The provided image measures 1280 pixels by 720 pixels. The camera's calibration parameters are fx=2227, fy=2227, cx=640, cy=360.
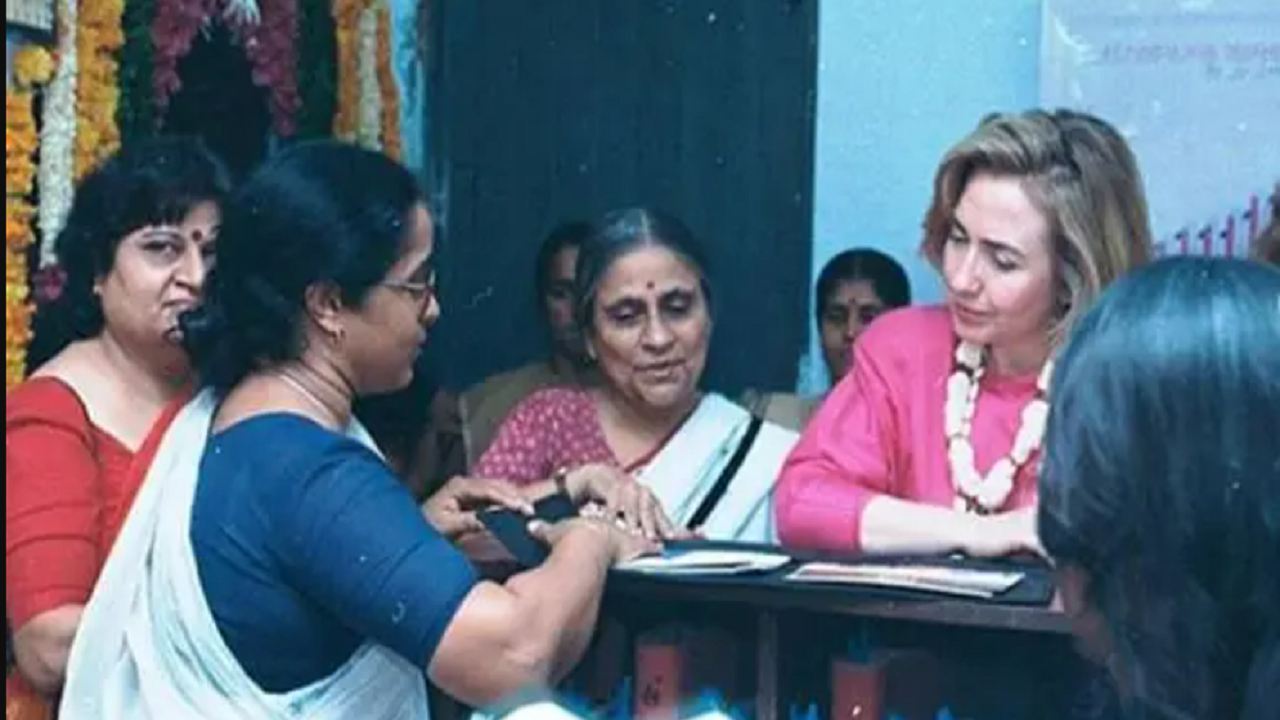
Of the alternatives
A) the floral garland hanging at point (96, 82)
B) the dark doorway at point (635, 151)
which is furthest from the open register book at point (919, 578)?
the dark doorway at point (635, 151)

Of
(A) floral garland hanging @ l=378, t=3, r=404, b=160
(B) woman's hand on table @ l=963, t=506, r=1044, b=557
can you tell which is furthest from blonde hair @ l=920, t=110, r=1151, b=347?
(A) floral garland hanging @ l=378, t=3, r=404, b=160

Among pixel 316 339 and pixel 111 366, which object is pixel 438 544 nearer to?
pixel 316 339

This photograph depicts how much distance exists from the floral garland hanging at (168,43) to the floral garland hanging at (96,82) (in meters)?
0.13

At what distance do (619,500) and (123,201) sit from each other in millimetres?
773

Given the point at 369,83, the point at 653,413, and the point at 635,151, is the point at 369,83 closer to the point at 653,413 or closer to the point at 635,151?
the point at 635,151

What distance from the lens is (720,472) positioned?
11.2 feet

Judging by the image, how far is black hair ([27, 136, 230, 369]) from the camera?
295 centimetres

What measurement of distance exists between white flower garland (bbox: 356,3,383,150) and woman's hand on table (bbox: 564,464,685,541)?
1.61 m

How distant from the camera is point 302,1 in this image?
4121mm

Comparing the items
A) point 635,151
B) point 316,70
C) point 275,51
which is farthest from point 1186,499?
point 635,151

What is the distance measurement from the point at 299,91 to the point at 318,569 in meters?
2.01

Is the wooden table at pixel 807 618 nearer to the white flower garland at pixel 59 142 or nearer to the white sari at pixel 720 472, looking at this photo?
the white sari at pixel 720 472

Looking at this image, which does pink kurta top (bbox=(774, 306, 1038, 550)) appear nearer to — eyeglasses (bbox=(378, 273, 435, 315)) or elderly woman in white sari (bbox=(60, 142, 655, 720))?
elderly woman in white sari (bbox=(60, 142, 655, 720))

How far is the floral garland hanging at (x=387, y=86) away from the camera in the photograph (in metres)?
4.39
